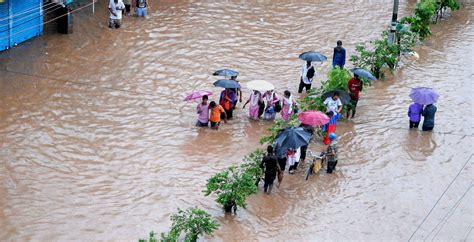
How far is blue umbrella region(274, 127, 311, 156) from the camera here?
15.4m

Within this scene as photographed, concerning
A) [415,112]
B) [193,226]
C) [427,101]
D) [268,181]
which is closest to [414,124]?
[415,112]

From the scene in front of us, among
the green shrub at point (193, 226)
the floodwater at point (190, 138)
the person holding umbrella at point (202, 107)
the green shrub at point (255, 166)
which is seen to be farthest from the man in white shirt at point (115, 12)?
the green shrub at point (193, 226)

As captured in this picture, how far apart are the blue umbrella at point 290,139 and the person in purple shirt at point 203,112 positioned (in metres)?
2.78

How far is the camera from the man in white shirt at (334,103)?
18172 mm

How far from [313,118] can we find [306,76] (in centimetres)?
390

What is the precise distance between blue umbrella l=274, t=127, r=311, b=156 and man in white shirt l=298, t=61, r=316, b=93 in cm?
475

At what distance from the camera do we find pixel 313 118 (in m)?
16.6

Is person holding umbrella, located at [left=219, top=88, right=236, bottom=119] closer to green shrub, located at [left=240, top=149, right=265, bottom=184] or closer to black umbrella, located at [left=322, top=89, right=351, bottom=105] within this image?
black umbrella, located at [left=322, top=89, right=351, bottom=105]

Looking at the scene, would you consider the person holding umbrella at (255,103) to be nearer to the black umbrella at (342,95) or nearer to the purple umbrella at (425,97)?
the black umbrella at (342,95)

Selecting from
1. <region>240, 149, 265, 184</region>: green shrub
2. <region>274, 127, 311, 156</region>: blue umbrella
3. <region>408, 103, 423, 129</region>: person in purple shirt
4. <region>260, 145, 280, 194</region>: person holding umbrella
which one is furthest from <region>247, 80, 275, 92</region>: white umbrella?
<region>260, 145, 280, 194</region>: person holding umbrella

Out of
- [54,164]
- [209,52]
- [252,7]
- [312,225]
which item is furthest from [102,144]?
[252,7]

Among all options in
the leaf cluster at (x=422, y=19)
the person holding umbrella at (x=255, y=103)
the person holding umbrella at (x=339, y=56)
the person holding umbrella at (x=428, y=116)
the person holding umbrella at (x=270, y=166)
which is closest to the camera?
the person holding umbrella at (x=270, y=166)

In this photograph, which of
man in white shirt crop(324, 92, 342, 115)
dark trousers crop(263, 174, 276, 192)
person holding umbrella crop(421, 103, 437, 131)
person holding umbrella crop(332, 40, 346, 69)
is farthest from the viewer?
person holding umbrella crop(332, 40, 346, 69)

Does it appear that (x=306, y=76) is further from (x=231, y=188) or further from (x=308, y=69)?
(x=231, y=188)
